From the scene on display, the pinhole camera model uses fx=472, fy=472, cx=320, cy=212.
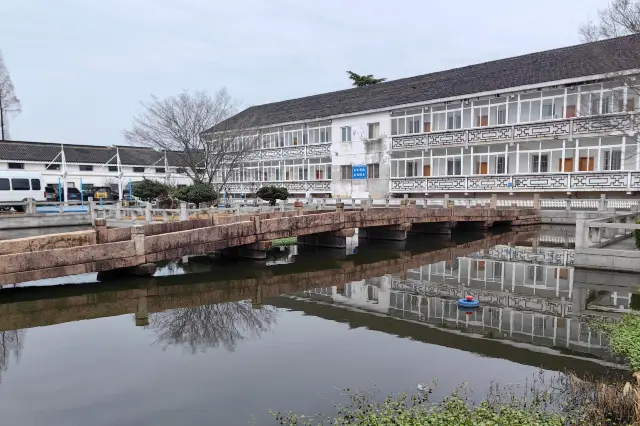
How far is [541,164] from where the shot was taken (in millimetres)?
28438

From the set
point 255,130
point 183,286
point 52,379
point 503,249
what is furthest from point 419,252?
point 255,130

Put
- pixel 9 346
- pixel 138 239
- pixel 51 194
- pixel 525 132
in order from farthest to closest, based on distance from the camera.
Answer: pixel 51 194 → pixel 525 132 → pixel 138 239 → pixel 9 346

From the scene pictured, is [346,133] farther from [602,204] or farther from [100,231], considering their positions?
[100,231]

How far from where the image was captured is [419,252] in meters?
18.1

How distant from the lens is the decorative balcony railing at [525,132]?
24984 mm

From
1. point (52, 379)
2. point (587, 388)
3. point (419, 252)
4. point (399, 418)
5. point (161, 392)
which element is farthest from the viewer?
point (419, 252)

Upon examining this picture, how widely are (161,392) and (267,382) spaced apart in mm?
1348

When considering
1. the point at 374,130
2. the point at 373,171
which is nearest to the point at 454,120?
the point at 374,130

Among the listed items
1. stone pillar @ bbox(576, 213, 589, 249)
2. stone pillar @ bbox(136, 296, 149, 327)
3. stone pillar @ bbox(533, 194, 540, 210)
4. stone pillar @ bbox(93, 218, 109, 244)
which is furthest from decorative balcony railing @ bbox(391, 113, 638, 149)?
stone pillar @ bbox(93, 218, 109, 244)

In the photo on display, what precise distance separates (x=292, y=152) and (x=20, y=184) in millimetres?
20384

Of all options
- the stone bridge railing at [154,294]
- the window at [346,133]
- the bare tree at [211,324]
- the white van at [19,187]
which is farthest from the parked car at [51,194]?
the bare tree at [211,324]

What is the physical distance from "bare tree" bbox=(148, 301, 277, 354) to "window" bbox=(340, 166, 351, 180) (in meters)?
27.9

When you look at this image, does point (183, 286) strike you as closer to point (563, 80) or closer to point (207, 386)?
point (207, 386)

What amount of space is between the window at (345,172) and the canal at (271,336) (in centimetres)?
2303
